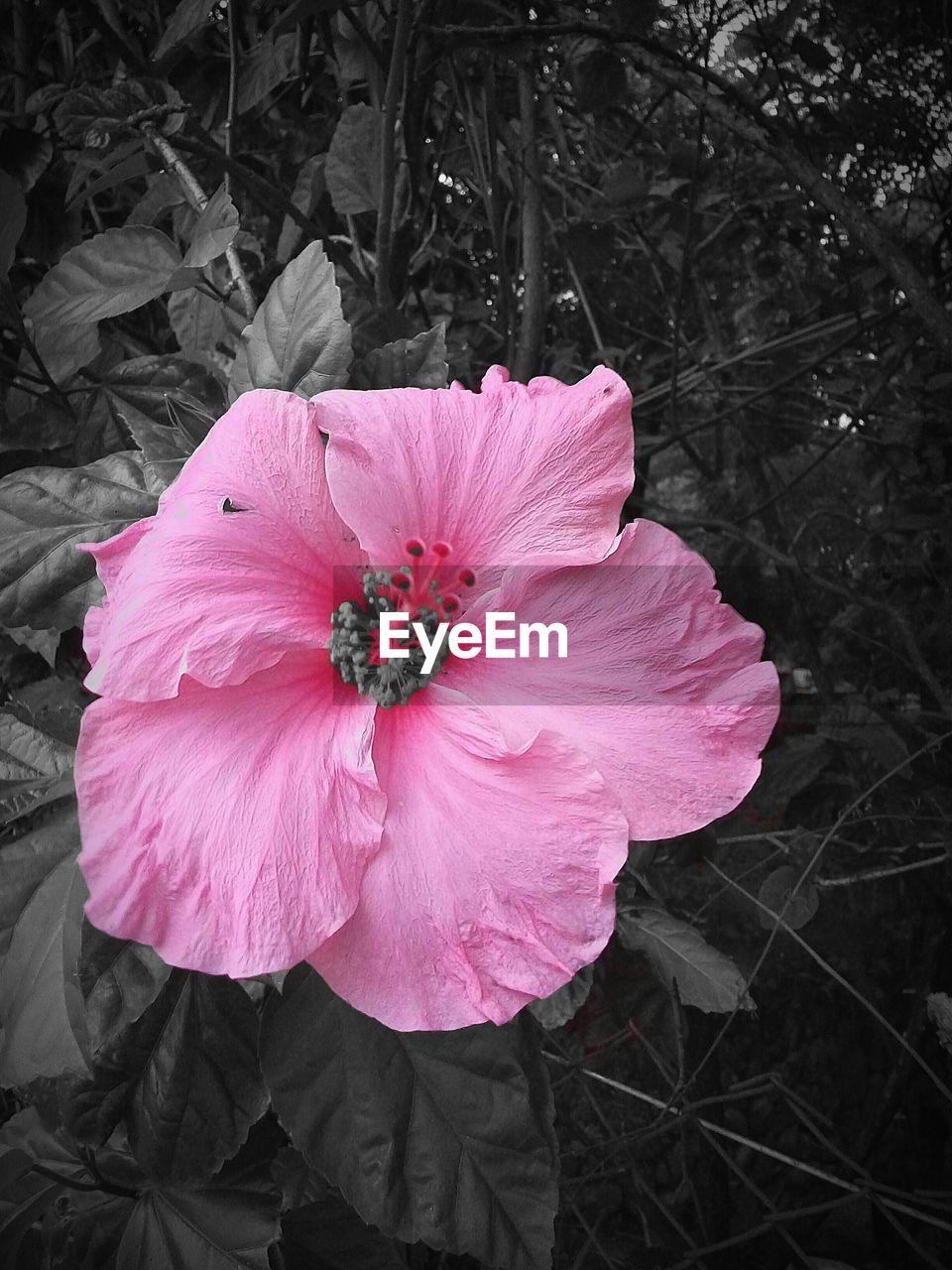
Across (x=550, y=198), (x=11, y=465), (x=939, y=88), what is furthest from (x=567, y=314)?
(x=11, y=465)

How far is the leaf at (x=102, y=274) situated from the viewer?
0.76 meters

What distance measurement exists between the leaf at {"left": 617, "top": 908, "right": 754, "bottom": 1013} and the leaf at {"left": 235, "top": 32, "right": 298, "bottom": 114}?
1002 mm

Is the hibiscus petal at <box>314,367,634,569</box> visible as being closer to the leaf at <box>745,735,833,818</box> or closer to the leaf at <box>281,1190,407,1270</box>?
the leaf at <box>281,1190,407,1270</box>

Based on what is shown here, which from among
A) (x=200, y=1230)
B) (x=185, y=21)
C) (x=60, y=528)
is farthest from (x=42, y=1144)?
(x=185, y=21)

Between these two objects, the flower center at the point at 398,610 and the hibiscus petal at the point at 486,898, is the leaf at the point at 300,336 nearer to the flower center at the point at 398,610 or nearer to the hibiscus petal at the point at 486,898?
the flower center at the point at 398,610

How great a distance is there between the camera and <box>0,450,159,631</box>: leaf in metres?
0.62

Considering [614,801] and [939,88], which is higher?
[939,88]

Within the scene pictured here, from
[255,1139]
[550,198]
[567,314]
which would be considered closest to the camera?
[255,1139]

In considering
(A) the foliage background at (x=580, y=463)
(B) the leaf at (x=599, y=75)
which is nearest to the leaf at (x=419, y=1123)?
(A) the foliage background at (x=580, y=463)

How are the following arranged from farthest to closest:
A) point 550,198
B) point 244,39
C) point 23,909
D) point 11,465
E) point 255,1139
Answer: point 550,198 < point 244,39 < point 11,465 < point 255,1139 < point 23,909

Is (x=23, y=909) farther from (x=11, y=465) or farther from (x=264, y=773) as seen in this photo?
(x=11, y=465)

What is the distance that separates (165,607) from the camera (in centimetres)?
46

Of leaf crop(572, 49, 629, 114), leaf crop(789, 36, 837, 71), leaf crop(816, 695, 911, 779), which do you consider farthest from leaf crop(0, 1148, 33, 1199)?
leaf crop(789, 36, 837, 71)

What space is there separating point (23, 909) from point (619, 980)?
0.94 metres
